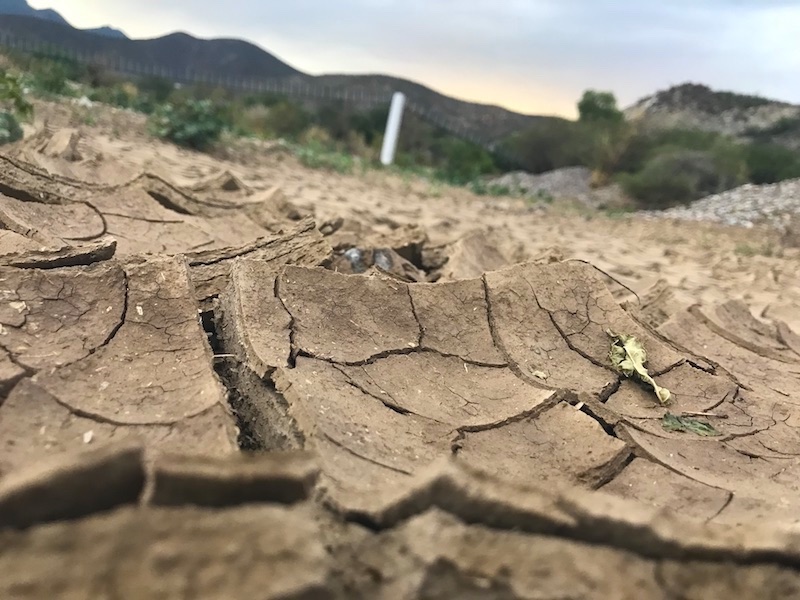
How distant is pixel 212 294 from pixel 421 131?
48.8 ft

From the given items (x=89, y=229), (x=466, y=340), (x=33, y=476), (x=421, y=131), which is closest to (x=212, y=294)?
(x=466, y=340)

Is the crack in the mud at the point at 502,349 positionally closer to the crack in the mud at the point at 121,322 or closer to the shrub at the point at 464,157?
the crack in the mud at the point at 121,322

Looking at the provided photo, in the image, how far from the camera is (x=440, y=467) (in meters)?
0.75

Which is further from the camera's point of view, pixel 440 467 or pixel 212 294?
pixel 212 294

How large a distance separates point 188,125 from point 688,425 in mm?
7247

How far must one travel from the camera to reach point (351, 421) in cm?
119

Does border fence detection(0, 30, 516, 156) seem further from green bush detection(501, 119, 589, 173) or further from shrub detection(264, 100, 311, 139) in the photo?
green bush detection(501, 119, 589, 173)

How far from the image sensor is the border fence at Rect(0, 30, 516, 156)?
834cm

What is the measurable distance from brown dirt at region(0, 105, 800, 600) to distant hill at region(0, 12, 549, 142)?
543 centimetres

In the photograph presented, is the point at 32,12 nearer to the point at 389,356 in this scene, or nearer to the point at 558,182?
the point at 389,356

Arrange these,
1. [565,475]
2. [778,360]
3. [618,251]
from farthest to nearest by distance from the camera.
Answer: [618,251] → [778,360] → [565,475]

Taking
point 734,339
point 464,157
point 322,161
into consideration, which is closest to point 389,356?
point 734,339

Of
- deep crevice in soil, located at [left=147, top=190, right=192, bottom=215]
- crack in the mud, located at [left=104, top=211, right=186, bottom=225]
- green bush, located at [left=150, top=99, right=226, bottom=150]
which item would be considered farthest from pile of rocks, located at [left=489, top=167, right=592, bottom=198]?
crack in the mud, located at [left=104, top=211, right=186, bottom=225]

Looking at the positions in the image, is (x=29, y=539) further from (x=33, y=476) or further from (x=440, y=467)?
(x=440, y=467)
